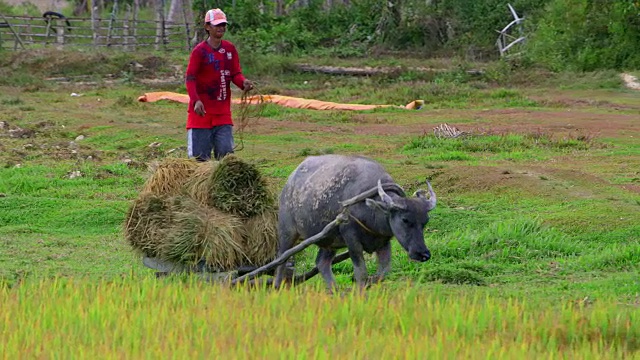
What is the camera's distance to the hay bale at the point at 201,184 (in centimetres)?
746

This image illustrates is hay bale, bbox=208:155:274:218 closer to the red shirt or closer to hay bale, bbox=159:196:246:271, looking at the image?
hay bale, bbox=159:196:246:271

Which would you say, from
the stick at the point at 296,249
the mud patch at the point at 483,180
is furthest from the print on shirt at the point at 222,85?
the mud patch at the point at 483,180

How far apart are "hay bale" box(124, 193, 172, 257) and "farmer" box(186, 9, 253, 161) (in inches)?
47.8

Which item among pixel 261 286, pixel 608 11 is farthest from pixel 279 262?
pixel 608 11

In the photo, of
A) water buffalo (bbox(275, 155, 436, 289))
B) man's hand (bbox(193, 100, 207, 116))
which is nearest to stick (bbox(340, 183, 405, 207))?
water buffalo (bbox(275, 155, 436, 289))

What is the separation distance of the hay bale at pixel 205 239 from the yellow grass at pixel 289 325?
50cm

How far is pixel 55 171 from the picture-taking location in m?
13.0

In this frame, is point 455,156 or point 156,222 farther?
point 455,156

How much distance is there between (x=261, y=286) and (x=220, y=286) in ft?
1.52

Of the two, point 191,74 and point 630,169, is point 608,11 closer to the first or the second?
point 630,169

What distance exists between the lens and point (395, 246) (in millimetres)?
9016

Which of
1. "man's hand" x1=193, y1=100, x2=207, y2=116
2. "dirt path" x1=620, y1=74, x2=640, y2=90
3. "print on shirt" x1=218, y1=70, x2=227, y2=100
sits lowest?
"dirt path" x1=620, y1=74, x2=640, y2=90

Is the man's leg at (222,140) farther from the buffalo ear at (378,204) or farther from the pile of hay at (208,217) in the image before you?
the buffalo ear at (378,204)

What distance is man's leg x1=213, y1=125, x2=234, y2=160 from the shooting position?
348 inches
